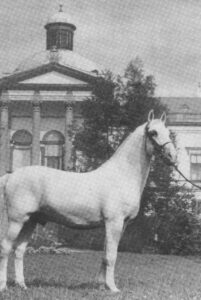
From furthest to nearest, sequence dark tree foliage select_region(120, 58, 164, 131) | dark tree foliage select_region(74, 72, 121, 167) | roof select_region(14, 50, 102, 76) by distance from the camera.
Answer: roof select_region(14, 50, 102, 76) → dark tree foliage select_region(74, 72, 121, 167) → dark tree foliage select_region(120, 58, 164, 131)

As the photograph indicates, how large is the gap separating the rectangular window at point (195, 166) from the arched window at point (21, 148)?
1403 centimetres

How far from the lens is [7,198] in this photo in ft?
24.1

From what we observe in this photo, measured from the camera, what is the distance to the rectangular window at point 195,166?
149 ft

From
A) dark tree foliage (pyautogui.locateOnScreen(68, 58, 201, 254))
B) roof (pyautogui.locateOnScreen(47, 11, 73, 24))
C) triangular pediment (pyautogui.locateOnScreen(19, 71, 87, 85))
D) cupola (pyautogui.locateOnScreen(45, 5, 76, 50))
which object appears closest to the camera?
dark tree foliage (pyautogui.locateOnScreen(68, 58, 201, 254))

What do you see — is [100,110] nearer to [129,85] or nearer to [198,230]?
[129,85]

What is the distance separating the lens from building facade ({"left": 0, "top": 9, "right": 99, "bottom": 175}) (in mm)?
43219

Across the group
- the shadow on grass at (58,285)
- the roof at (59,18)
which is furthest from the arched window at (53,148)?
the shadow on grass at (58,285)

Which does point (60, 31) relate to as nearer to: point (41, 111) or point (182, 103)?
point (41, 111)

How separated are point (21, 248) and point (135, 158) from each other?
80.8 inches

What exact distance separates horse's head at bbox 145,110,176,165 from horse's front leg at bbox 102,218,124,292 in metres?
1.08

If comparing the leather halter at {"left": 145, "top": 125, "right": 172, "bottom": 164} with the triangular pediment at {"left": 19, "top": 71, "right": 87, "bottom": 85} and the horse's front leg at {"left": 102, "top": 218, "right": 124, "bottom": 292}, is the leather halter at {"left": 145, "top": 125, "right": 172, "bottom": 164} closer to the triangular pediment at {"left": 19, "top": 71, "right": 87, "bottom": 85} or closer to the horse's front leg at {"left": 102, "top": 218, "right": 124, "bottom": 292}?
the horse's front leg at {"left": 102, "top": 218, "right": 124, "bottom": 292}

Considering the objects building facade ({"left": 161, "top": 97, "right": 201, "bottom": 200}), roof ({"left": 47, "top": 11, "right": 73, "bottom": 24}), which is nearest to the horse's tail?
building facade ({"left": 161, "top": 97, "right": 201, "bottom": 200})

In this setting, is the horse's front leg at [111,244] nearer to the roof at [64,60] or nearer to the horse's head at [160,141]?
the horse's head at [160,141]

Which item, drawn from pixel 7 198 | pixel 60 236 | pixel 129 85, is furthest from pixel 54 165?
pixel 7 198
